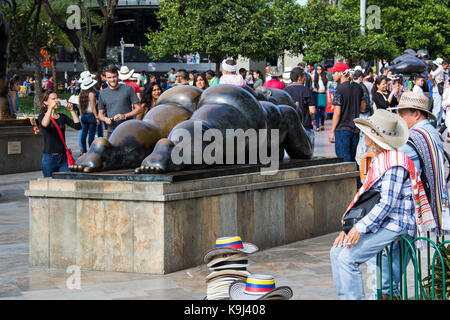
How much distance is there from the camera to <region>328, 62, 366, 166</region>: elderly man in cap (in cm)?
1279

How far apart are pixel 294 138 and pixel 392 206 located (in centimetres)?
431

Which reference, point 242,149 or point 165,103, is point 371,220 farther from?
point 165,103

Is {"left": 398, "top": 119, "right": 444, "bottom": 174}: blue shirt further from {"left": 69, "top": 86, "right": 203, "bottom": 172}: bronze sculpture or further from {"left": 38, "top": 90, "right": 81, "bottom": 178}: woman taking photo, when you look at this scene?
{"left": 38, "top": 90, "right": 81, "bottom": 178}: woman taking photo

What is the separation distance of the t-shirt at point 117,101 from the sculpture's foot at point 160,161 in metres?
4.49

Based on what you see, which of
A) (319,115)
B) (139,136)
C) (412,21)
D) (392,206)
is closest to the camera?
(392,206)

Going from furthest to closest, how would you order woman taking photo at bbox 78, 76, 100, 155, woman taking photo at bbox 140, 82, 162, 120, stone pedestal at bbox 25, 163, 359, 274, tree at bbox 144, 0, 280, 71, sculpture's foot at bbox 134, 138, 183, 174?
tree at bbox 144, 0, 280, 71
woman taking photo at bbox 78, 76, 100, 155
woman taking photo at bbox 140, 82, 162, 120
sculpture's foot at bbox 134, 138, 183, 174
stone pedestal at bbox 25, 163, 359, 274

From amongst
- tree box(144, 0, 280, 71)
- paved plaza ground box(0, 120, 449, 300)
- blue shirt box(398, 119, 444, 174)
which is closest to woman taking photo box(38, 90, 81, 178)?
paved plaza ground box(0, 120, 449, 300)

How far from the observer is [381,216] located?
5914 mm

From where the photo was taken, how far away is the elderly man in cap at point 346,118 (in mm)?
12789

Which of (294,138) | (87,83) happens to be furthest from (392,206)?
(87,83)

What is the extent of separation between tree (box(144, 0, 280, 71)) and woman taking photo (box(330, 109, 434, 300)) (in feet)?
99.8

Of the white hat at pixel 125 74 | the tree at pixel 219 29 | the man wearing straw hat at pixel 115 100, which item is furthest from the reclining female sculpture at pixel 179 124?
the tree at pixel 219 29

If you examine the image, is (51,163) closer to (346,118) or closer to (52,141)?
(52,141)

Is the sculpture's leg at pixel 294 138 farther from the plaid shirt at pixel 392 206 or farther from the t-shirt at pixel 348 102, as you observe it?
the plaid shirt at pixel 392 206
